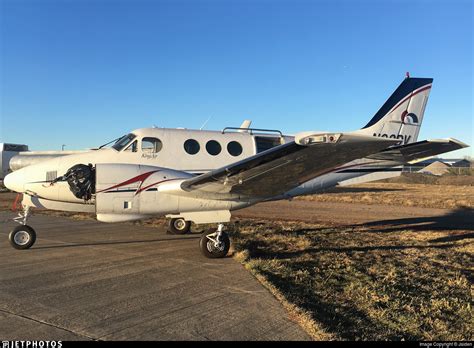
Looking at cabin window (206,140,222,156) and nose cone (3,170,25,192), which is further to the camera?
cabin window (206,140,222,156)

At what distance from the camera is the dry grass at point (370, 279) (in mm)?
4324

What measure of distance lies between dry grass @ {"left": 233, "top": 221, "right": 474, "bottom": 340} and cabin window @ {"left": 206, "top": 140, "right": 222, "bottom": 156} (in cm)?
227

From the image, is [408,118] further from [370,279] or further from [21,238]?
[21,238]

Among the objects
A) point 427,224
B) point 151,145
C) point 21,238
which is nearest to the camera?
point 21,238

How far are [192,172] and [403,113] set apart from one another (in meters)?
6.59

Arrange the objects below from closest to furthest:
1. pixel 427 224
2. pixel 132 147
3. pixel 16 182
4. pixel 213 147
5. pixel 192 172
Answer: pixel 16 182 < pixel 132 147 < pixel 192 172 < pixel 213 147 < pixel 427 224

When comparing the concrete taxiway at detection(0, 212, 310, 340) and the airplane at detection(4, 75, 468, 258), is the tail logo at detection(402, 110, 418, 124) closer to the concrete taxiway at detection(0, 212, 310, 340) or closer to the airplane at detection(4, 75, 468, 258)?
the airplane at detection(4, 75, 468, 258)

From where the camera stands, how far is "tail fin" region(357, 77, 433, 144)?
11250 mm

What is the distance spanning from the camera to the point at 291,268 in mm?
6844

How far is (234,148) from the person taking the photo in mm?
9680

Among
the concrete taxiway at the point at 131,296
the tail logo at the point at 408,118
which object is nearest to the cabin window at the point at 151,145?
the concrete taxiway at the point at 131,296

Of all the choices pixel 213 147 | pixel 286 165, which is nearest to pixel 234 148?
pixel 213 147

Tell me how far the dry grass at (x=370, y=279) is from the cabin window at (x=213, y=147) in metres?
2.27

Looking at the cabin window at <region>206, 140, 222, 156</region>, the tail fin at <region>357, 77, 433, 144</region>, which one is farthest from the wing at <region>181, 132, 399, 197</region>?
the tail fin at <region>357, 77, 433, 144</region>
